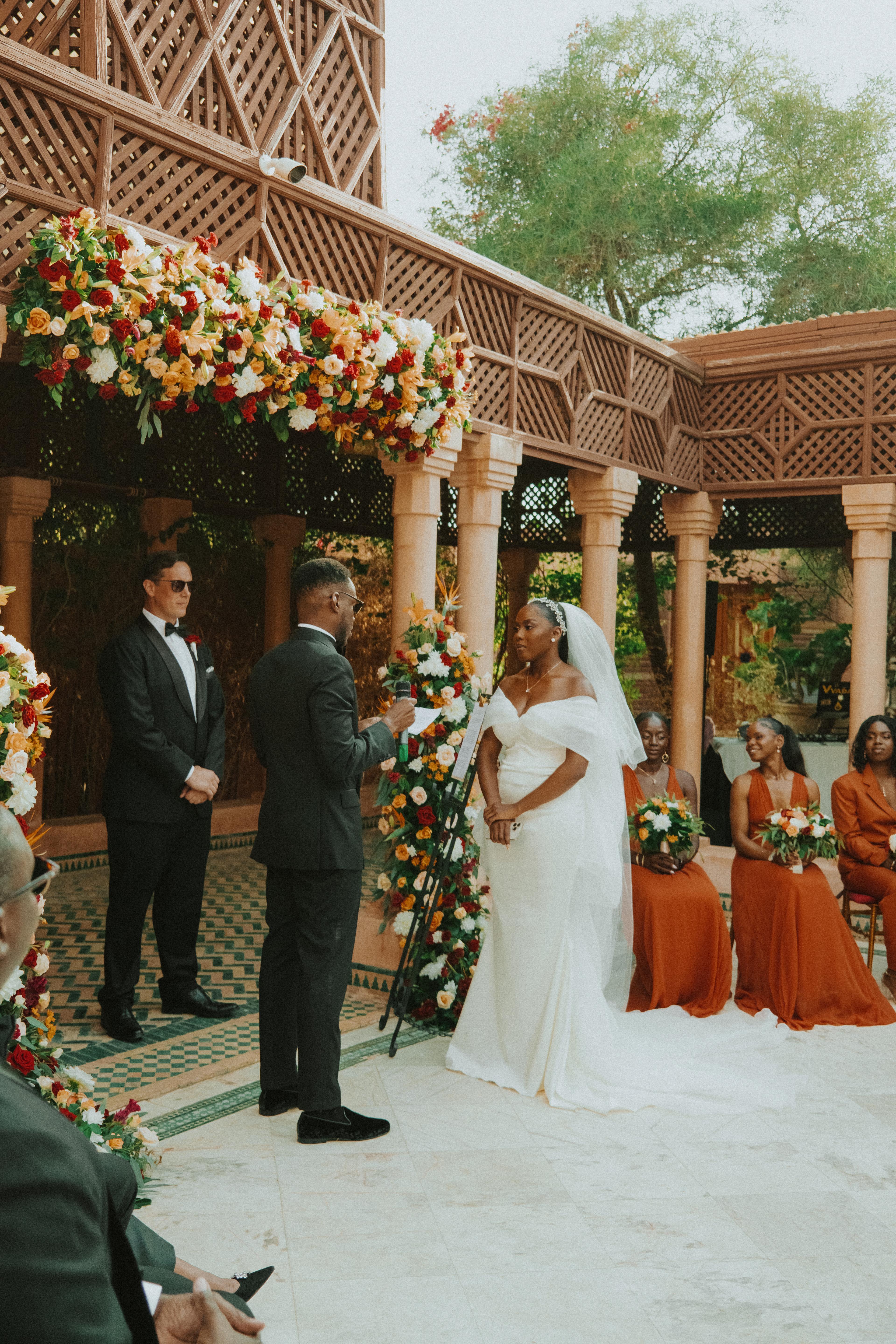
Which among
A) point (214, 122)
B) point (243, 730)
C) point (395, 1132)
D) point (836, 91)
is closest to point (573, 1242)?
point (395, 1132)

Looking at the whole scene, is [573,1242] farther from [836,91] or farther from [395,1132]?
[836,91]

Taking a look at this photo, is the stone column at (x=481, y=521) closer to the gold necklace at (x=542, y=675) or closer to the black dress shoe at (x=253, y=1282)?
the gold necklace at (x=542, y=675)

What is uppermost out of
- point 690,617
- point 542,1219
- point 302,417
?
point 302,417

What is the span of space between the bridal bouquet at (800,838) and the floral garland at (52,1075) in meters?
3.62

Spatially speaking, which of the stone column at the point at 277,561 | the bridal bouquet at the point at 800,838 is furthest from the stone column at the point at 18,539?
the bridal bouquet at the point at 800,838

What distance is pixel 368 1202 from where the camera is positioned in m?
3.58

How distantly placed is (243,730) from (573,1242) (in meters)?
8.80

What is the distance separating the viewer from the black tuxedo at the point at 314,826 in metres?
3.99

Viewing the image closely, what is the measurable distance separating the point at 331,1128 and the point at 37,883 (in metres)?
3.04

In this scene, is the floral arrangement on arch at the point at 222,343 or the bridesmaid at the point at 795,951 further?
the bridesmaid at the point at 795,951

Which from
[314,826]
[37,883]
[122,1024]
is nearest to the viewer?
[37,883]

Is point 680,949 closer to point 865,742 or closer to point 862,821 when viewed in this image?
point 862,821

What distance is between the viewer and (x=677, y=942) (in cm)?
588

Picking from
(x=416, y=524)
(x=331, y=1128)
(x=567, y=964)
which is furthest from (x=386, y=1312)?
(x=416, y=524)
